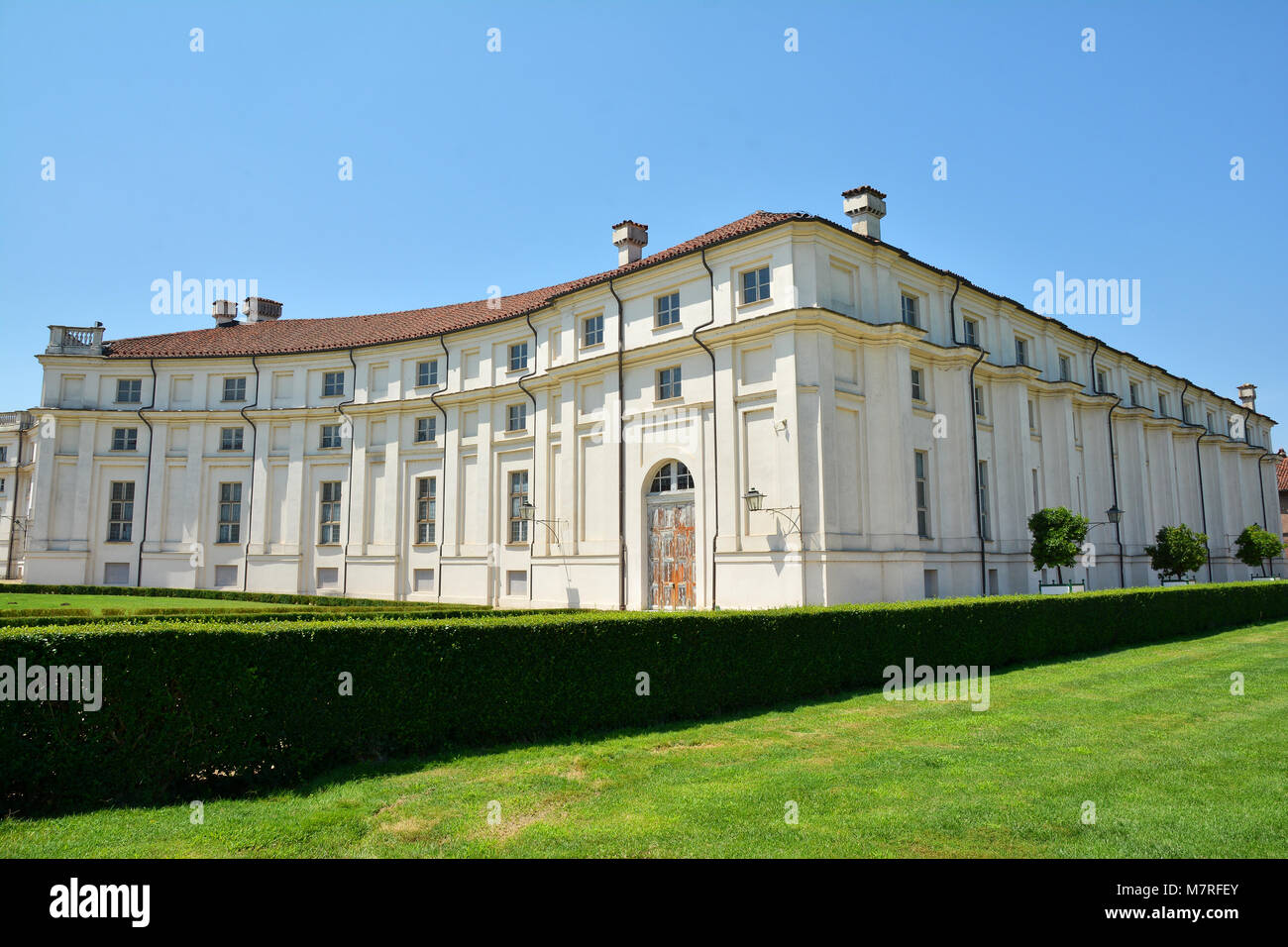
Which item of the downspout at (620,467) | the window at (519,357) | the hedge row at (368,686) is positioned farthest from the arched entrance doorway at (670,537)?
the hedge row at (368,686)

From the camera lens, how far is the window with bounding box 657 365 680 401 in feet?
77.9

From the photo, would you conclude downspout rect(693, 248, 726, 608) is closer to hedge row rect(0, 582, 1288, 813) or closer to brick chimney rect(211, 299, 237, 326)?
hedge row rect(0, 582, 1288, 813)

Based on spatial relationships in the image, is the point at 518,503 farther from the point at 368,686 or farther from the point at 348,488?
the point at 368,686

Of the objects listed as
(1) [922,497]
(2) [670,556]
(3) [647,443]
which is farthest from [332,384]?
(1) [922,497]

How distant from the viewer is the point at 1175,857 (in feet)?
16.9

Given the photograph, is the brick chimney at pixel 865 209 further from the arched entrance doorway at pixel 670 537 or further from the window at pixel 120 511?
the window at pixel 120 511

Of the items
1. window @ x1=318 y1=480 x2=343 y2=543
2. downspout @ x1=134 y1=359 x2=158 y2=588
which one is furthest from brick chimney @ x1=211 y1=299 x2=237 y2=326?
window @ x1=318 y1=480 x2=343 y2=543

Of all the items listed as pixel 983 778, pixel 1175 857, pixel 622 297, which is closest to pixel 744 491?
pixel 622 297

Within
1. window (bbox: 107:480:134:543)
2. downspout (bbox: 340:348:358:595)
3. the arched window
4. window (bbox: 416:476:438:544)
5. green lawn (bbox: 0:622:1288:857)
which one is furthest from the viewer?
window (bbox: 107:480:134:543)

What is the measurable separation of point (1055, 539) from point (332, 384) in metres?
28.8

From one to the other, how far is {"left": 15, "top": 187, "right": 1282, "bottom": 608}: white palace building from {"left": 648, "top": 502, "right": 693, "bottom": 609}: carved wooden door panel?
0.30 feet

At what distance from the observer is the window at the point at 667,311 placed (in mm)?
23880
